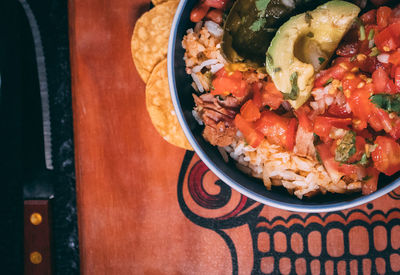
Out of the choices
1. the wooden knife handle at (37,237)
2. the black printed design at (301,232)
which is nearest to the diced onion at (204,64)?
the black printed design at (301,232)

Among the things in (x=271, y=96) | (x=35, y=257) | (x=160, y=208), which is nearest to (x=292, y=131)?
(x=271, y=96)

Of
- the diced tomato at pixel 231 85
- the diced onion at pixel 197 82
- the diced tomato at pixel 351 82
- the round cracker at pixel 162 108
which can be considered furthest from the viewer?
the round cracker at pixel 162 108

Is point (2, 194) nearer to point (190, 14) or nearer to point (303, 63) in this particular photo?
point (190, 14)

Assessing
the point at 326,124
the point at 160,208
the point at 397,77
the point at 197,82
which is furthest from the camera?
the point at 160,208

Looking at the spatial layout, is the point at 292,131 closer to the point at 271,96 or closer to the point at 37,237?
the point at 271,96

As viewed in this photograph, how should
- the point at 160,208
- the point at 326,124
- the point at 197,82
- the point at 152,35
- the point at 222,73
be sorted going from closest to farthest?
the point at 326,124
the point at 222,73
the point at 197,82
the point at 152,35
the point at 160,208

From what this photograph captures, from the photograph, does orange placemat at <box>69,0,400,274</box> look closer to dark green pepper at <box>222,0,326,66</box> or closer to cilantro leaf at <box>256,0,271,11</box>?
dark green pepper at <box>222,0,326,66</box>

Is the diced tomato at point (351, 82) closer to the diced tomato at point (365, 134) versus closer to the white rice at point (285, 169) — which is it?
the diced tomato at point (365, 134)
